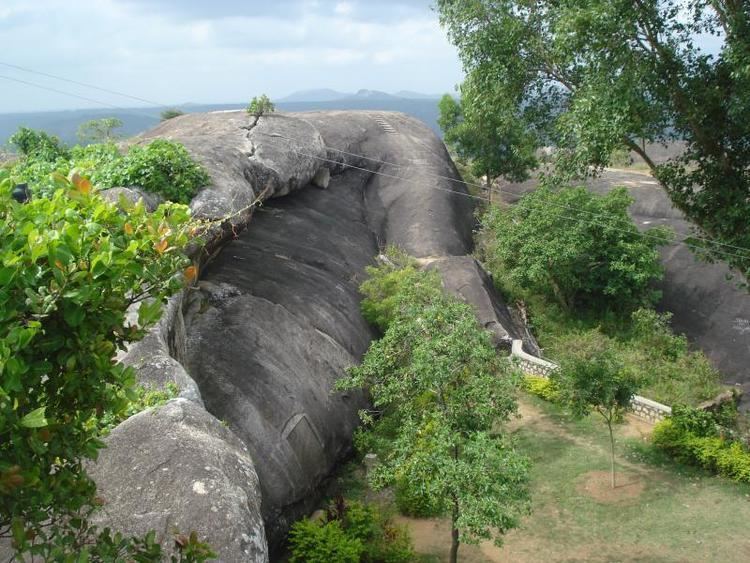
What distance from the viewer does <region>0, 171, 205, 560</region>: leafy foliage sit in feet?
11.7

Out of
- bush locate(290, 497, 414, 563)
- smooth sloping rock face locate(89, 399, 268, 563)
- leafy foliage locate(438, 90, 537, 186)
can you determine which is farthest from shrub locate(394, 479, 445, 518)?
leafy foliage locate(438, 90, 537, 186)

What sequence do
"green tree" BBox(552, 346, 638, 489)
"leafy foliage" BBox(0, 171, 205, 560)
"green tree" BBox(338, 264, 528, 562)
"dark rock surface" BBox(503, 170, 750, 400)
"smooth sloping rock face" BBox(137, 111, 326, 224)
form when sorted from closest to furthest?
"leafy foliage" BBox(0, 171, 205, 560)
"green tree" BBox(338, 264, 528, 562)
"green tree" BBox(552, 346, 638, 489)
"smooth sloping rock face" BBox(137, 111, 326, 224)
"dark rock surface" BBox(503, 170, 750, 400)

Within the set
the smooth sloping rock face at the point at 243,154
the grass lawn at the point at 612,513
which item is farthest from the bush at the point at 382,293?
the grass lawn at the point at 612,513

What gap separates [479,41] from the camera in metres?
15.1

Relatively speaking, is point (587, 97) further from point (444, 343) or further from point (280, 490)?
point (280, 490)

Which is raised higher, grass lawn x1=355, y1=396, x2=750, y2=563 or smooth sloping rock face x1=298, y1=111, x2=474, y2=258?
smooth sloping rock face x1=298, y1=111, x2=474, y2=258

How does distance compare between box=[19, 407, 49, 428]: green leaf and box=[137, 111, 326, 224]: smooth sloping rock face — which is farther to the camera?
box=[137, 111, 326, 224]: smooth sloping rock face

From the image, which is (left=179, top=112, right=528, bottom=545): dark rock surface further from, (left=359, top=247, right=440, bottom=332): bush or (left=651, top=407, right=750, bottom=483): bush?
(left=651, top=407, right=750, bottom=483): bush

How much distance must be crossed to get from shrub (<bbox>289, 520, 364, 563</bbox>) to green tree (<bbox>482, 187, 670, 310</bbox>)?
14.0m

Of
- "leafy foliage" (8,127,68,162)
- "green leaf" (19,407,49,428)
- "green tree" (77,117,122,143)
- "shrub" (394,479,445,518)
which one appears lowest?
"shrub" (394,479,445,518)

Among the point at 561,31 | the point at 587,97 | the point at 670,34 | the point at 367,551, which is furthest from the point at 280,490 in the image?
the point at 670,34

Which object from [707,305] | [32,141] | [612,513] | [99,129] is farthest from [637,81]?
[99,129]

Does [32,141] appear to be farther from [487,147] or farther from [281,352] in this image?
[487,147]

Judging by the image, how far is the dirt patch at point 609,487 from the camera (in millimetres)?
14898
